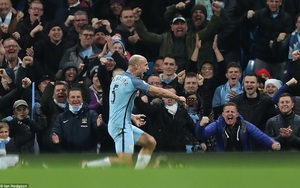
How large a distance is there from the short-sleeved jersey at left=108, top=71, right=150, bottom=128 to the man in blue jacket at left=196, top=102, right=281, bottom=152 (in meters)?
1.17

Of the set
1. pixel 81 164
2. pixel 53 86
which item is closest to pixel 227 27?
pixel 53 86

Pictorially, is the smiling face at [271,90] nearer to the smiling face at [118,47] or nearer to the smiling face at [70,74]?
the smiling face at [118,47]

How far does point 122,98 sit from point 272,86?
3223 mm

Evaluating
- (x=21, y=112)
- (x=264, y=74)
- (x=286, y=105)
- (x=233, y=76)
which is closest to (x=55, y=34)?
(x=21, y=112)

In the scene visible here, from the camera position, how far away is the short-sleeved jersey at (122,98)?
16.0 m

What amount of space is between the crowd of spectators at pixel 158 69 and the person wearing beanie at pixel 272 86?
0.03 meters

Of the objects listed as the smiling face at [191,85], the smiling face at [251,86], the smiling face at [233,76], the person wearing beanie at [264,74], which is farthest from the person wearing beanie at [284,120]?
the person wearing beanie at [264,74]

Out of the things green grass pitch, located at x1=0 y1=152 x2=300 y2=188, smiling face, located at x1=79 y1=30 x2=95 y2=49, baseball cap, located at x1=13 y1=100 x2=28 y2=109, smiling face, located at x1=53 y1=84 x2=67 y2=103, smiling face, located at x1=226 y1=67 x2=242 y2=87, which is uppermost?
smiling face, located at x1=79 y1=30 x2=95 y2=49

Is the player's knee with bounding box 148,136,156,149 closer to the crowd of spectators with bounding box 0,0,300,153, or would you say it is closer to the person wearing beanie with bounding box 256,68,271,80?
the crowd of spectators with bounding box 0,0,300,153

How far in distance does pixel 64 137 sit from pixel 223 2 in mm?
4781

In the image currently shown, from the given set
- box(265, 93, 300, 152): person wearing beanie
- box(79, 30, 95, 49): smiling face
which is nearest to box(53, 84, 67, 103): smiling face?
box(79, 30, 95, 49): smiling face

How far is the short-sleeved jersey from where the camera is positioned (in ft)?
52.6

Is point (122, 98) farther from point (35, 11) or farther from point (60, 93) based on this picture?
point (35, 11)

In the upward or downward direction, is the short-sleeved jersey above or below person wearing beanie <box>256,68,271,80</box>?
below
